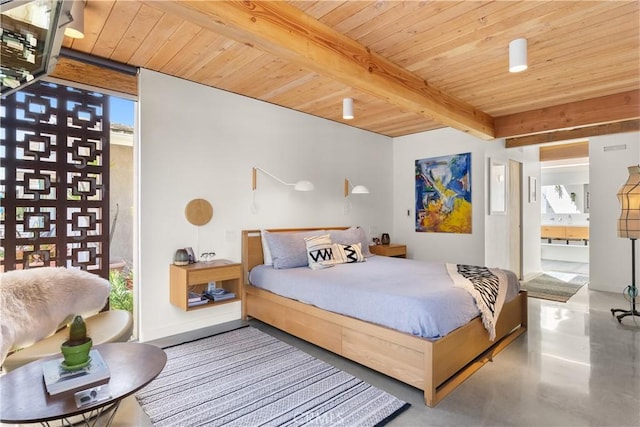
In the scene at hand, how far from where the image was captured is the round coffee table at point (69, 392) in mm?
1251

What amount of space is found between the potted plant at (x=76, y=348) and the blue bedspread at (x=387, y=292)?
5.63 feet

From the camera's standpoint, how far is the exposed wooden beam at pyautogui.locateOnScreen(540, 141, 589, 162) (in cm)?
648

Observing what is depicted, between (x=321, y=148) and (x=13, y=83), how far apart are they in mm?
3302

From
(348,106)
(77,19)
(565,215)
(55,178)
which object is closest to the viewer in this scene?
(77,19)

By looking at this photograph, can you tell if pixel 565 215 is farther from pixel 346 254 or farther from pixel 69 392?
pixel 69 392

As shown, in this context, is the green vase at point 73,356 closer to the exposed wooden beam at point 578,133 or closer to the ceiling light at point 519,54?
the ceiling light at point 519,54

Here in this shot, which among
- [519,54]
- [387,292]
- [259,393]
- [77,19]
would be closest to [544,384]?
[387,292]

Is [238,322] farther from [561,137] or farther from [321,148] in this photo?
[561,137]

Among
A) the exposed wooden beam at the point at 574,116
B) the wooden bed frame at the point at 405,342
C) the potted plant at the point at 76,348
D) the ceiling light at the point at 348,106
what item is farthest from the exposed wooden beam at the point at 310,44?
the wooden bed frame at the point at 405,342

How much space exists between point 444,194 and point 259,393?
4193mm

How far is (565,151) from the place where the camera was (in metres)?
6.62

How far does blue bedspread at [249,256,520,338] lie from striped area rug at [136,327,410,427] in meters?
0.48

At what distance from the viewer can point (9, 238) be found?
261 cm

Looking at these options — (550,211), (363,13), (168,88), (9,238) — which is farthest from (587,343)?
(550,211)
